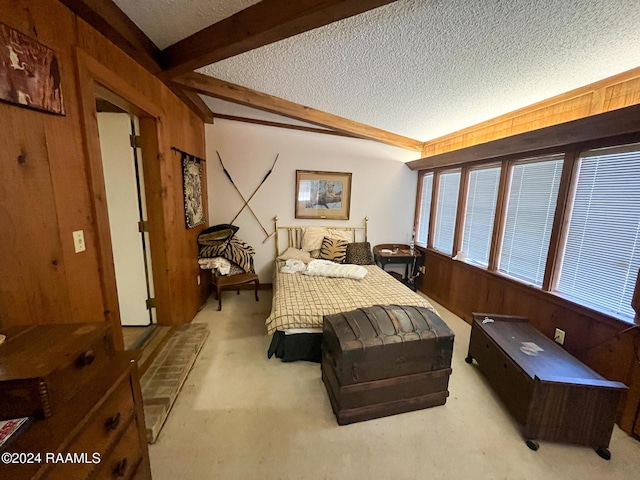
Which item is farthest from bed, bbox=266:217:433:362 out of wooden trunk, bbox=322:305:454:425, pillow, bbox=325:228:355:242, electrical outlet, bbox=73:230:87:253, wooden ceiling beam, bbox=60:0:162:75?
wooden ceiling beam, bbox=60:0:162:75

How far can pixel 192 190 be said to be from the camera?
304 cm

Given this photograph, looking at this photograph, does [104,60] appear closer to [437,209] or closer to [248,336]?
[248,336]

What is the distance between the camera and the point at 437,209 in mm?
3885

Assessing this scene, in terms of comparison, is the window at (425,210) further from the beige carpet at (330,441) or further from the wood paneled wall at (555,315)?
the beige carpet at (330,441)

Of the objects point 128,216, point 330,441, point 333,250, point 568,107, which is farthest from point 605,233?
point 128,216

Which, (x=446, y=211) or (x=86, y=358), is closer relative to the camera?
(x=86, y=358)

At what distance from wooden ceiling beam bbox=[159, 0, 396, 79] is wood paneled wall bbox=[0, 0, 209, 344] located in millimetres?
450

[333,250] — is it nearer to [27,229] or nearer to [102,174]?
[102,174]

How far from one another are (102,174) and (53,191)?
1.13 feet

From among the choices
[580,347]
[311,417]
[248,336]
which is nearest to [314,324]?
[311,417]

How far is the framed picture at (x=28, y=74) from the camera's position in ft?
3.30

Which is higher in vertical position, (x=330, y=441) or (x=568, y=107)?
(x=568, y=107)

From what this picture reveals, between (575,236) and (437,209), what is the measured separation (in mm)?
1854

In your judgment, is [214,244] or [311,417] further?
[214,244]
